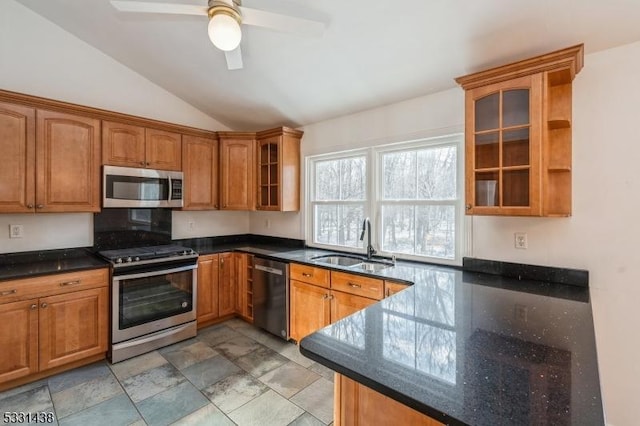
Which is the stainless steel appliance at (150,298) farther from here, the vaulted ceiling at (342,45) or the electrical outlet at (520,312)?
the electrical outlet at (520,312)

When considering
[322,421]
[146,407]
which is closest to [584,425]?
[322,421]

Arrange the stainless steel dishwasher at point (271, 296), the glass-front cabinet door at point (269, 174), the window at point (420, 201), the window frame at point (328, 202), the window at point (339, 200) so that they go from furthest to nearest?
the glass-front cabinet door at point (269, 174) → the window at point (339, 200) → the window frame at point (328, 202) → the stainless steel dishwasher at point (271, 296) → the window at point (420, 201)

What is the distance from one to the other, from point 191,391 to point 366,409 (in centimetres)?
171

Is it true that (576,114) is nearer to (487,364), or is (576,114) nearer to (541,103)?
(541,103)

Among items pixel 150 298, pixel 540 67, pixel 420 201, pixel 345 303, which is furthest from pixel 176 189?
pixel 540 67

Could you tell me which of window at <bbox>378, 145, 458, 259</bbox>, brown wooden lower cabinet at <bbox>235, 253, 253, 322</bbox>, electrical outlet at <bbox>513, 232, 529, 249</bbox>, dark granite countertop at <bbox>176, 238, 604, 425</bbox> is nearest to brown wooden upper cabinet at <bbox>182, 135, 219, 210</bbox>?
brown wooden lower cabinet at <bbox>235, 253, 253, 322</bbox>

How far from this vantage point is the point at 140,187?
3.00 meters

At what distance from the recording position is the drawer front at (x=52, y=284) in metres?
2.17

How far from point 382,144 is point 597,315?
2.01 meters

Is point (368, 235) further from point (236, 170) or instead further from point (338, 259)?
point (236, 170)

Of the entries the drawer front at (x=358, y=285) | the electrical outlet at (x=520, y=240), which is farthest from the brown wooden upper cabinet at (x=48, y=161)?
the electrical outlet at (x=520, y=240)

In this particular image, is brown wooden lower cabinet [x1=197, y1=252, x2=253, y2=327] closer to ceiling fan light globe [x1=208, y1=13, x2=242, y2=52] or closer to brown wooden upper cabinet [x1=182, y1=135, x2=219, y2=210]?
brown wooden upper cabinet [x1=182, y1=135, x2=219, y2=210]

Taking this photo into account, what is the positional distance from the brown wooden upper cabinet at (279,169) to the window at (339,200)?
25 cm

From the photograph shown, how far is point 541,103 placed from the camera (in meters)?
1.76
